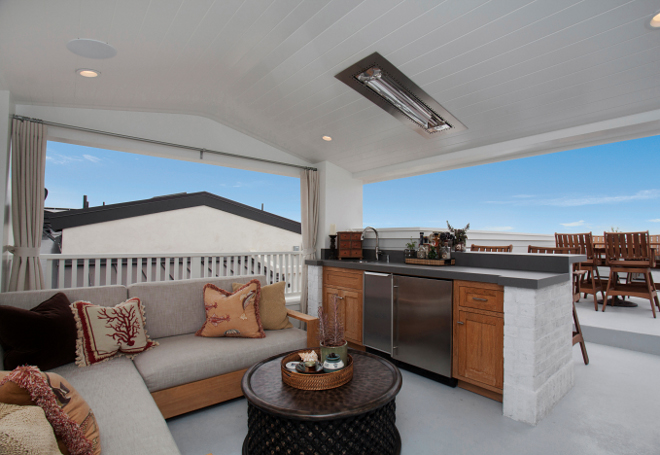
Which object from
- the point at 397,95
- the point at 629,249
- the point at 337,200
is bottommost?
the point at 629,249

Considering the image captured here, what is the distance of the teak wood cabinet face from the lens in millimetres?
3654

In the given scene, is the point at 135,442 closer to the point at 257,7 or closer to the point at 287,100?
the point at 257,7

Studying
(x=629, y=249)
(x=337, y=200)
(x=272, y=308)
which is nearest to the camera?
(x=272, y=308)

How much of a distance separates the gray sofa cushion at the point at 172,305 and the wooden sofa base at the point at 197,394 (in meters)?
0.63

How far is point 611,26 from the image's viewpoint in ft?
6.45

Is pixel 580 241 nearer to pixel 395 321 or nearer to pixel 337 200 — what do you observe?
pixel 395 321

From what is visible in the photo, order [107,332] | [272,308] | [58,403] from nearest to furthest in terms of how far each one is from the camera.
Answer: [58,403], [107,332], [272,308]

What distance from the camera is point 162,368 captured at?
2.13 metres

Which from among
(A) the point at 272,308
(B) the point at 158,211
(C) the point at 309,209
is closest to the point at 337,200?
(C) the point at 309,209

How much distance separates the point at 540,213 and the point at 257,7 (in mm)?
7462

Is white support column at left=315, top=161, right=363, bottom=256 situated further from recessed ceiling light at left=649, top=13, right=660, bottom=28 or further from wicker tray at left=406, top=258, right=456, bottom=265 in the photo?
recessed ceiling light at left=649, top=13, right=660, bottom=28

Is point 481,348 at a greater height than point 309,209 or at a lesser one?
lesser

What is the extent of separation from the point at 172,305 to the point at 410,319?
2.11 metres

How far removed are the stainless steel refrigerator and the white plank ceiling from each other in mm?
1665
